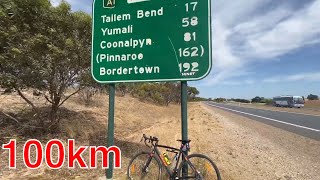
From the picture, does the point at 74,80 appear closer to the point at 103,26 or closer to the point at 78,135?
the point at 78,135

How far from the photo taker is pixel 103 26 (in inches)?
225

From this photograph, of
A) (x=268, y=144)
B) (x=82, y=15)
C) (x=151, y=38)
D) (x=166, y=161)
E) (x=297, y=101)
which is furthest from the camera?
(x=297, y=101)

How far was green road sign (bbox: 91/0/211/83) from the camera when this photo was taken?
5.12m

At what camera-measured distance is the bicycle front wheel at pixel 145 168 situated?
6520 millimetres

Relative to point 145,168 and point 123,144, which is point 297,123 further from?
point 145,168

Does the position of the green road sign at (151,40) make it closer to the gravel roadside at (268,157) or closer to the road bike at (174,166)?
the road bike at (174,166)

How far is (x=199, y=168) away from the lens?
601 centimetres

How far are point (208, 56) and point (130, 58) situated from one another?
4.47 feet

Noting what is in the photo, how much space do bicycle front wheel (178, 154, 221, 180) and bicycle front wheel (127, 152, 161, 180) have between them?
0.84m

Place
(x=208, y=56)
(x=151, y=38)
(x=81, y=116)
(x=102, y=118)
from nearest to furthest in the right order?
(x=208, y=56)
(x=151, y=38)
(x=81, y=116)
(x=102, y=118)

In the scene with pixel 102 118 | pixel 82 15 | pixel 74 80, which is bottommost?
pixel 102 118

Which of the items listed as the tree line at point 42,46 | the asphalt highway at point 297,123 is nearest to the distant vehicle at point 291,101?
the asphalt highway at point 297,123

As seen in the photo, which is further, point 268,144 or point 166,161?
point 268,144

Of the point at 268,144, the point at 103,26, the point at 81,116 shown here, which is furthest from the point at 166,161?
the point at 81,116
